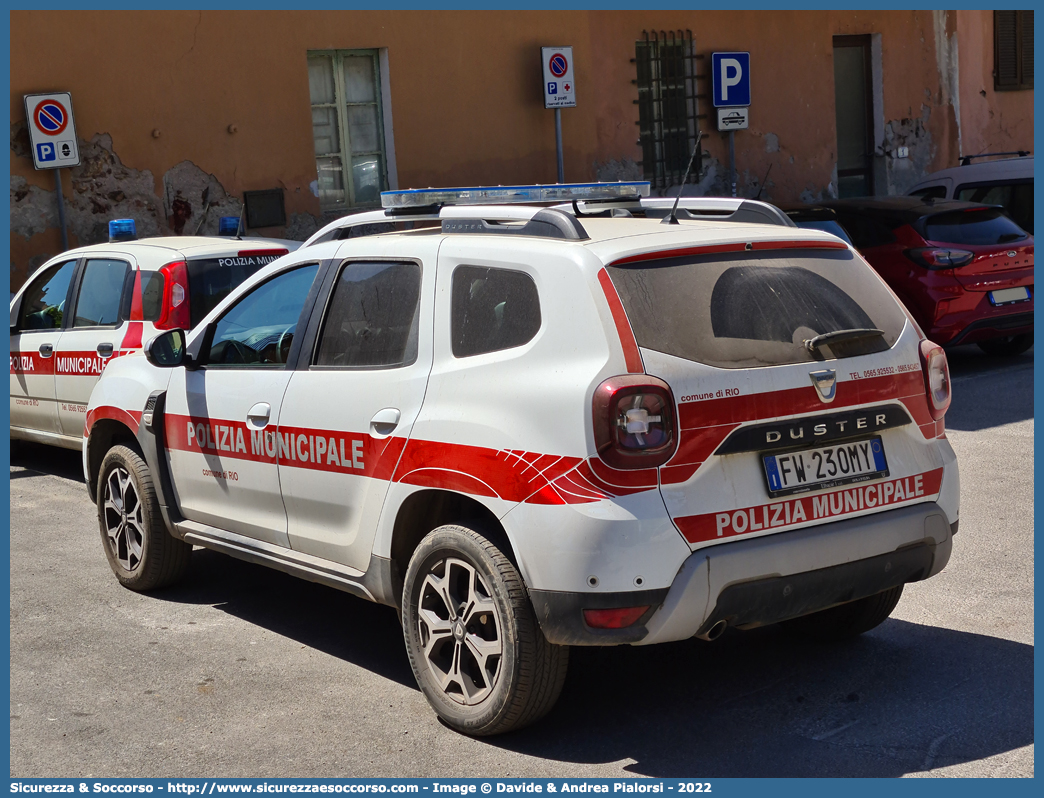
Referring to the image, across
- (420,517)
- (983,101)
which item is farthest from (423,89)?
(983,101)

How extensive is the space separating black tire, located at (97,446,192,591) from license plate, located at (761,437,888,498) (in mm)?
3100

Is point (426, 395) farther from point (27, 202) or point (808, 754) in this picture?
point (27, 202)

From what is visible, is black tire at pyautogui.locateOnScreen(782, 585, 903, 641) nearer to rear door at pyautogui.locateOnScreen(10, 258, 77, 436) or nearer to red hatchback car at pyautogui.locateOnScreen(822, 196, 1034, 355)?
rear door at pyautogui.locateOnScreen(10, 258, 77, 436)

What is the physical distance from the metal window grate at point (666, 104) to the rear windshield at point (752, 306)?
1221cm

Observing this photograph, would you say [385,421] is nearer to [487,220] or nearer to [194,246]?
[487,220]

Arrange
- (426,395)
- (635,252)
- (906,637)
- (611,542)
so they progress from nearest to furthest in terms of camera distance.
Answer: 1. (611,542)
2. (635,252)
3. (426,395)
4. (906,637)

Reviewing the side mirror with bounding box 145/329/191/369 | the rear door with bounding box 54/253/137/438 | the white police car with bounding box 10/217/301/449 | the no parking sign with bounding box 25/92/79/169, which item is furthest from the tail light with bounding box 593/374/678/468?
the no parking sign with bounding box 25/92/79/169

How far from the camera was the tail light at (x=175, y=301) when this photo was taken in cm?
771

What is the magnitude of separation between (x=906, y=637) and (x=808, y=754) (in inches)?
47.9

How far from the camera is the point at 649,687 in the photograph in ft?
14.6

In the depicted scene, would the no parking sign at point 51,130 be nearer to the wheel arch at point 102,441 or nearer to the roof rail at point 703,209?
the wheel arch at point 102,441

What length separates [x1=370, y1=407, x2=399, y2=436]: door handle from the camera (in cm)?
428

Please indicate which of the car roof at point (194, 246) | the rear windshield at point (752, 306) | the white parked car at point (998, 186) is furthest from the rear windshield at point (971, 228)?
the rear windshield at point (752, 306)

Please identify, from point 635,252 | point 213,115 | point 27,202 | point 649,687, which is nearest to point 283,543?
point 649,687
